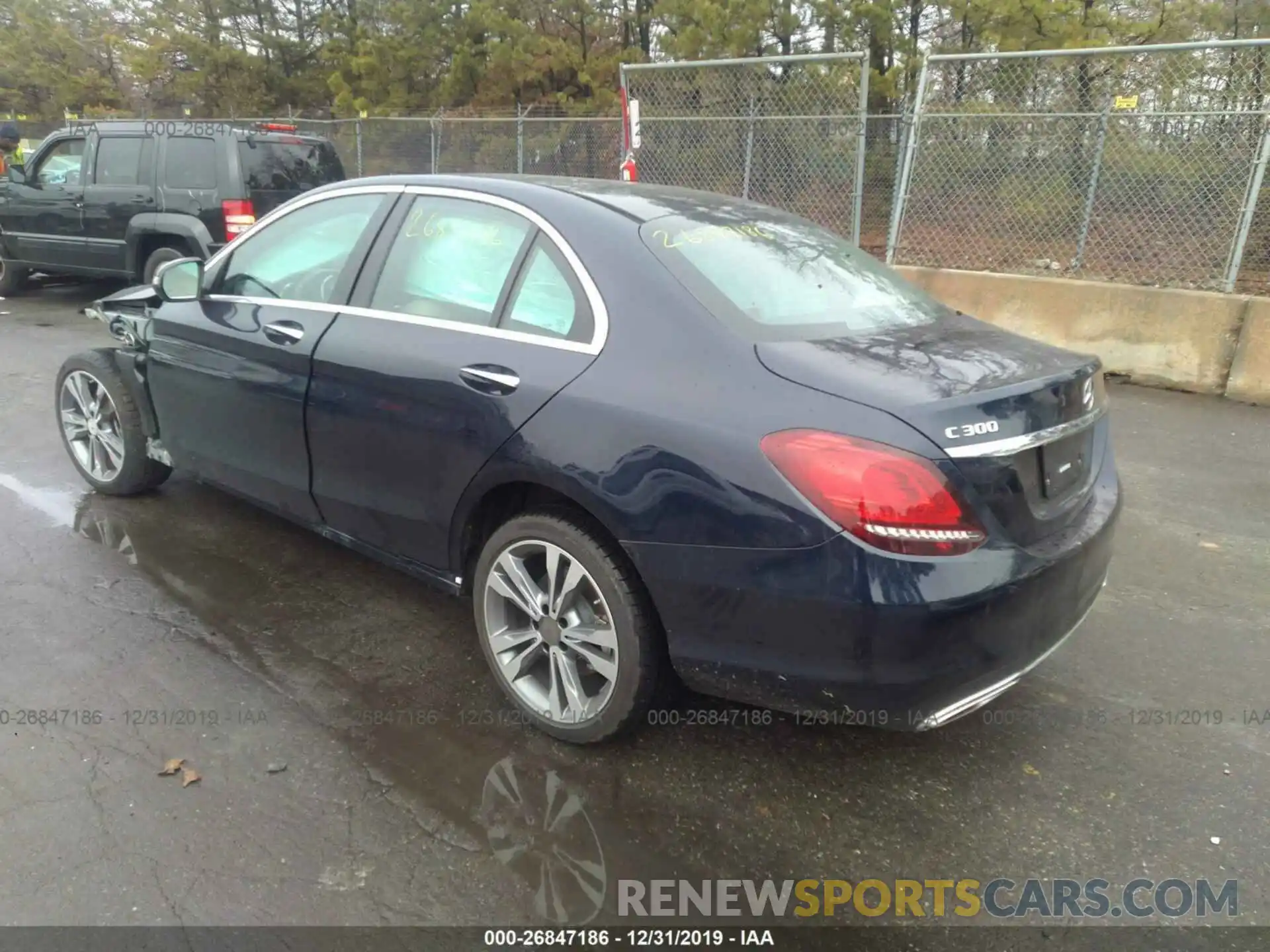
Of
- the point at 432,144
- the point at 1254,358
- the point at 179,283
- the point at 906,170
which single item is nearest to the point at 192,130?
the point at 432,144

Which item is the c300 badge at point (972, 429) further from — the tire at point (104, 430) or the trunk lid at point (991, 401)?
the tire at point (104, 430)

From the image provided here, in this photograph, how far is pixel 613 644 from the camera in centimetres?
270

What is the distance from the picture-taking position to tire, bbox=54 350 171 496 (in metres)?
4.54

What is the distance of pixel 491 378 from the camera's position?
289 cm

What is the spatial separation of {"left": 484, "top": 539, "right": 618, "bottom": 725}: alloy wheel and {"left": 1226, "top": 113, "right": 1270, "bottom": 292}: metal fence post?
21.7 feet

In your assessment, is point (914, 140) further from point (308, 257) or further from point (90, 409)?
point (90, 409)

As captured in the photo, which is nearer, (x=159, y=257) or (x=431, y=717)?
(x=431, y=717)

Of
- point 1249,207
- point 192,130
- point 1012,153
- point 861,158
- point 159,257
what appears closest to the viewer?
point 1249,207

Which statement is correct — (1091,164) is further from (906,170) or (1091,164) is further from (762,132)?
(762,132)

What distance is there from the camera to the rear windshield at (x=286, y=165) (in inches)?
358

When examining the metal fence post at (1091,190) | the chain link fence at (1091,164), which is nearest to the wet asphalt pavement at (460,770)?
the chain link fence at (1091,164)

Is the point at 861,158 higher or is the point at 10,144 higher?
the point at 861,158

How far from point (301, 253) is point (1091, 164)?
674 cm

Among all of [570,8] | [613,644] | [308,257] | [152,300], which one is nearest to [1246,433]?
[613,644]
